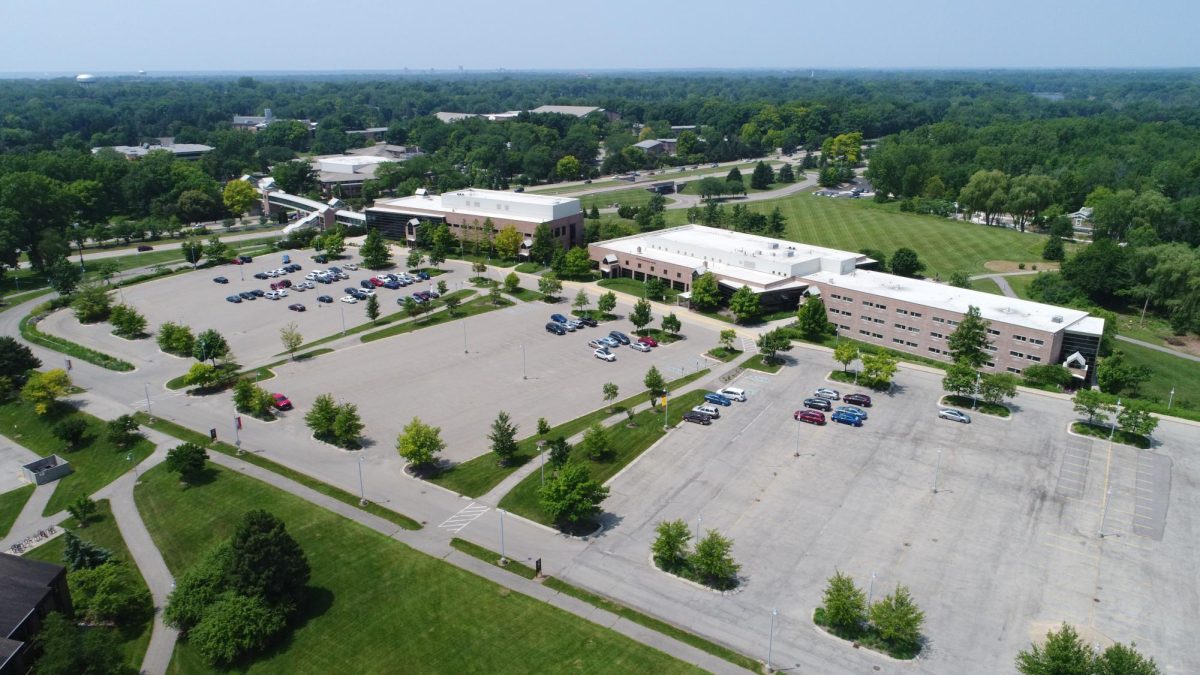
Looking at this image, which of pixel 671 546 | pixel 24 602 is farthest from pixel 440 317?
pixel 24 602

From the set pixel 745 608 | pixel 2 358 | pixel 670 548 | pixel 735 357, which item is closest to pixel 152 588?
pixel 670 548

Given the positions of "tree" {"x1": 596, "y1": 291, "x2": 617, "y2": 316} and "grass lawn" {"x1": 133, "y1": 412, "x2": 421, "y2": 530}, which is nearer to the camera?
"grass lawn" {"x1": 133, "y1": 412, "x2": 421, "y2": 530}

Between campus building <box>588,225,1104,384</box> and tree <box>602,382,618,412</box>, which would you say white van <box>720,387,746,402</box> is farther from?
campus building <box>588,225,1104,384</box>

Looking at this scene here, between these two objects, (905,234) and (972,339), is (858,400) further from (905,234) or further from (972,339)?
(905,234)

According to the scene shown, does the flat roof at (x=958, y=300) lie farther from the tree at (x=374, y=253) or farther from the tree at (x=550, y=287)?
the tree at (x=374, y=253)

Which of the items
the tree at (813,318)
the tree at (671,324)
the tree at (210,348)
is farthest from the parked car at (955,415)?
the tree at (210,348)

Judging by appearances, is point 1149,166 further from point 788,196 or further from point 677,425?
point 677,425

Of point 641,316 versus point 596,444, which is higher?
point 641,316

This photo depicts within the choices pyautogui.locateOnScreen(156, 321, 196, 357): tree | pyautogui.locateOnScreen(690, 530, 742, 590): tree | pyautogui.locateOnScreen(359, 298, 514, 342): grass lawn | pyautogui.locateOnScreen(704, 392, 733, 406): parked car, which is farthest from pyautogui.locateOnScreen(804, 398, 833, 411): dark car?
pyautogui.locateOnScreen(156, 321, 196, 357): tree
